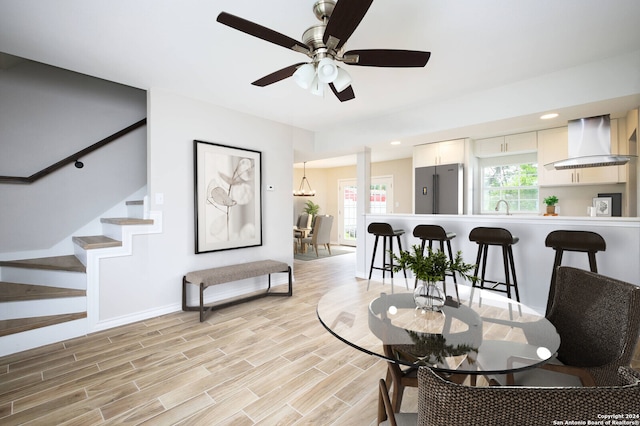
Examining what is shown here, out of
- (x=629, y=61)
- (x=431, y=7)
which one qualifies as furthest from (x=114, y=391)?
(x=629, y=61)

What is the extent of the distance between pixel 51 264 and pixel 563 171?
6449 mm

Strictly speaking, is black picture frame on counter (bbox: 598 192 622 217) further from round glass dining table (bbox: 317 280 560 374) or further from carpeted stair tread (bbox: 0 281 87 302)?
carpeted stair tread (bbox: 0 281 87 302)

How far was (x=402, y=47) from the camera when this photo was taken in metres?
2.35

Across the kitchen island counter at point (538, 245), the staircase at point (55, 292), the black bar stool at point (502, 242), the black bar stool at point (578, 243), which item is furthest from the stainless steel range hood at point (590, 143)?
the staircase at point (55, 292)

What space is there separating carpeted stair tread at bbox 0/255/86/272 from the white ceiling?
6.12ft

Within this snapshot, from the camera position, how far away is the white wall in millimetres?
2977

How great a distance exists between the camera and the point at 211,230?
3.59m

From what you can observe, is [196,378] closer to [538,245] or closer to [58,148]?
[58,148]

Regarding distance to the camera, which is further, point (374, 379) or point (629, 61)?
point (629, 61)

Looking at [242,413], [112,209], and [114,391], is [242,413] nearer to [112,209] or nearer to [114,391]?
[114,391]

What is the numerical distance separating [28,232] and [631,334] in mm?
4823

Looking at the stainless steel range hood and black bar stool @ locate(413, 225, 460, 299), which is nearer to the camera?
the stainless steel range hood

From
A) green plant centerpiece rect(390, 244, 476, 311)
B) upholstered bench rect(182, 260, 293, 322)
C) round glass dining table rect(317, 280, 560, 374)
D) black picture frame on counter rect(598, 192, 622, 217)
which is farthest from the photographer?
black picture frame on counter rect(598, 192, 622, 217)

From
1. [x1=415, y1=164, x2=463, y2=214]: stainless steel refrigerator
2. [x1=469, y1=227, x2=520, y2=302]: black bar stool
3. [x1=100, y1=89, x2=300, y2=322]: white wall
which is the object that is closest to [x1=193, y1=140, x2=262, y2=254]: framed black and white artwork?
[x1=100, y1=89, x2=300, y2=322]: white wall
